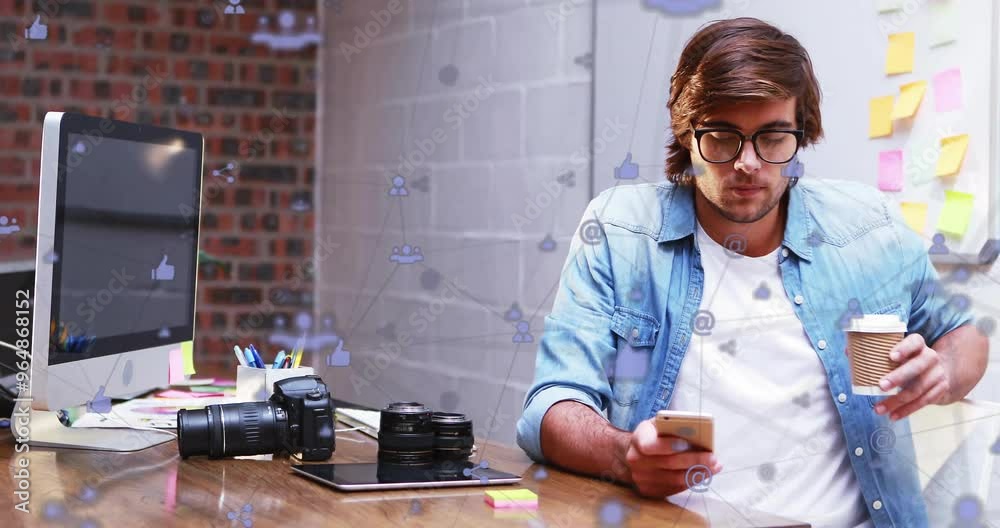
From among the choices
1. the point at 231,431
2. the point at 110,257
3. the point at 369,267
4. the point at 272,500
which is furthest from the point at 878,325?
the point at 369,267

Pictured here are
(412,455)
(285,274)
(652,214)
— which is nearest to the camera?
(412,455)

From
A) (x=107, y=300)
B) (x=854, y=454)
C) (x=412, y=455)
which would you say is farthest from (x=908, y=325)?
(x=107, y=300)

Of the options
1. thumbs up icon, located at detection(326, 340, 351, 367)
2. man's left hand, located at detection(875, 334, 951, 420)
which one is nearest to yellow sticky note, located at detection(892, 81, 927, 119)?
man's left hand, located at detection(875, 334, 951, 420)

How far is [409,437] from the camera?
4.50 feet

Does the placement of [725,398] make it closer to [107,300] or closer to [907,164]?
[907,164]

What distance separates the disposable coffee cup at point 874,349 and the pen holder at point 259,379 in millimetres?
757

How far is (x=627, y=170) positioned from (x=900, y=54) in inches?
29.7

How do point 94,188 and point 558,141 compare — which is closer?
point 94,188

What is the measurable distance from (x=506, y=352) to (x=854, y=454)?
53.2 inches

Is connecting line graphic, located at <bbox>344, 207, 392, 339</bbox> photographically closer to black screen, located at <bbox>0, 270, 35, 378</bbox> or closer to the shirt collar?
black screen, located at <bbox>0, 270, 35, 378</bbox>

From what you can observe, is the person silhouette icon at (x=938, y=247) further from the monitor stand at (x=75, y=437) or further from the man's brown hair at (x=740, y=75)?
the monitor stand at (x=75, y=437)

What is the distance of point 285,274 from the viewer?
3660 mm

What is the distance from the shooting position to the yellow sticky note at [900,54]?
1.60 m

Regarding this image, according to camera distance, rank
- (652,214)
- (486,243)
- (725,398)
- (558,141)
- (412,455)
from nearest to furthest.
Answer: (412,455)
(725,398)
(652,214)
(558,141)
(486,243)
